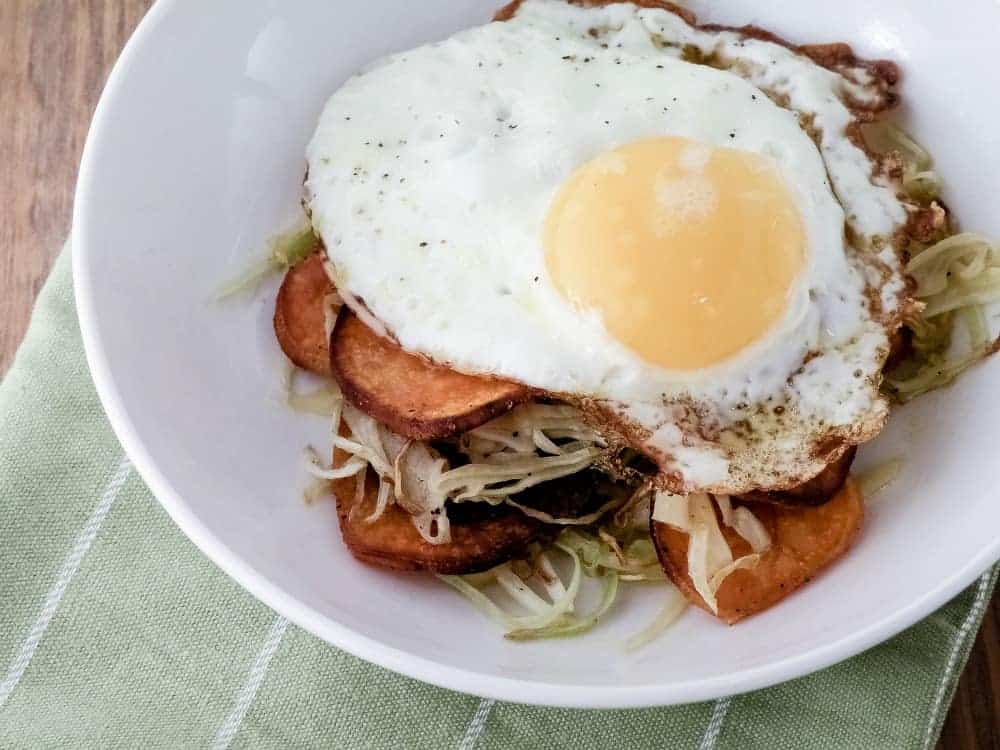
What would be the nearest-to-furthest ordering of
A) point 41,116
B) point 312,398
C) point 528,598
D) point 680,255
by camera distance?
point 680,255 < point 528,598 < point 312,398 < point 41,116

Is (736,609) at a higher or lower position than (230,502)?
higher

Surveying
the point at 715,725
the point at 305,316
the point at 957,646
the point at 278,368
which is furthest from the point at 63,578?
the point at 957,646

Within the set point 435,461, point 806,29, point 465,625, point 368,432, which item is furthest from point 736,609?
point 806,29

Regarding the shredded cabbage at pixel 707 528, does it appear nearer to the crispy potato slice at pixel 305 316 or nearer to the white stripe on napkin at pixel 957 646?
the white stripe on napkin at pixel 957 646

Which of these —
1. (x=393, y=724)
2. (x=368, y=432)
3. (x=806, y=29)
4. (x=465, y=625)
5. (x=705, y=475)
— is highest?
(x=806, y=29)

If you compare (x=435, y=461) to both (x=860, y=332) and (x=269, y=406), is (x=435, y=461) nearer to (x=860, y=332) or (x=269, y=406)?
(x=269, y=406)

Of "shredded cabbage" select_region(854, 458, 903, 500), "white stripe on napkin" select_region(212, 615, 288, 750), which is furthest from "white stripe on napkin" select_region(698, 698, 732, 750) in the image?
"white stripe on napkin" select_region(212, 615, 288, 750)

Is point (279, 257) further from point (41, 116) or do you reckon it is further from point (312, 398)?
point (41, 116)
